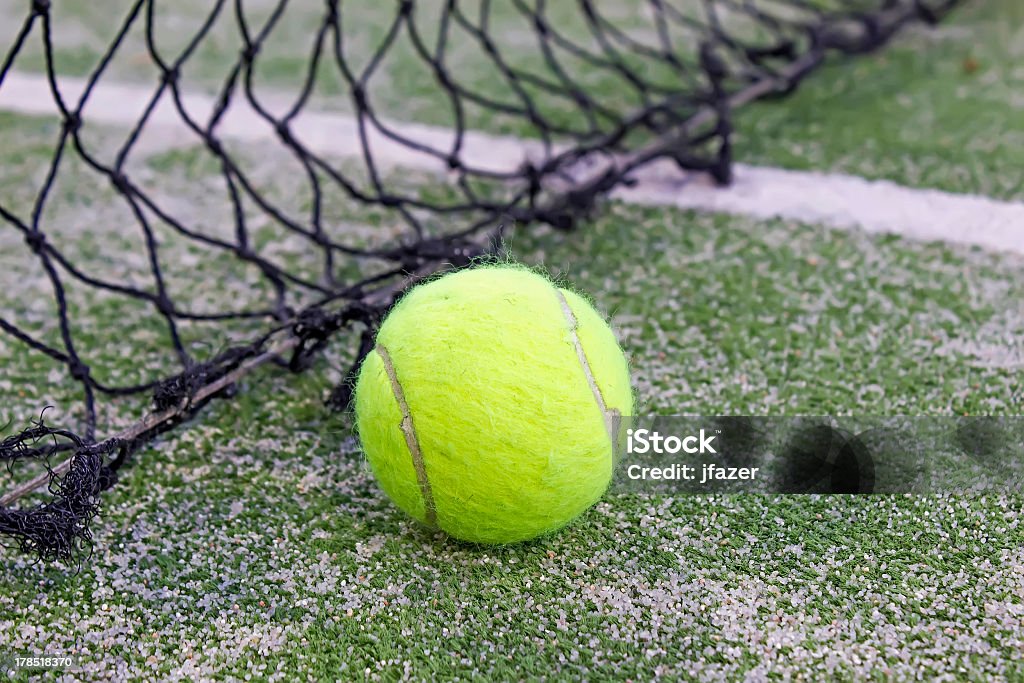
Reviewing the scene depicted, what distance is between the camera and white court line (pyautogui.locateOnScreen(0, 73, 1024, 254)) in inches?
82.8

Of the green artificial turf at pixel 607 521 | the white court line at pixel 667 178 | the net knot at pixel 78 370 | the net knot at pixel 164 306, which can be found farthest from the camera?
the white court line at pixel 667 178

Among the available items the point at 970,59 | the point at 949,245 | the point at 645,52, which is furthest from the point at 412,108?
the point at 970,59

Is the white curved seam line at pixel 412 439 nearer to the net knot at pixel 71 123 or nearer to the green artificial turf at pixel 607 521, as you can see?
the green artificial turf at pixel 607 521

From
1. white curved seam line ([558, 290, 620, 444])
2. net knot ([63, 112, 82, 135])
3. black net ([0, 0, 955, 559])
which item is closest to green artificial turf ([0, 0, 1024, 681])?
black net ([0, 0, 955, 559])

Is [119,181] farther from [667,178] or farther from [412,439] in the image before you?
[667,178]

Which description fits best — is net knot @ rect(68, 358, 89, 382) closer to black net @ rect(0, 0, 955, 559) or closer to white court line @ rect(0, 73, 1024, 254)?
black net @ rect(0, 0, 955, 559)

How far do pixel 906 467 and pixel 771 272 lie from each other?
0.60 metres

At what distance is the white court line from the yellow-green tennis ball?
973mm

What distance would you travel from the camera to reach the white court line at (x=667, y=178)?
2104 millimetres

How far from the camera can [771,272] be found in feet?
6.44

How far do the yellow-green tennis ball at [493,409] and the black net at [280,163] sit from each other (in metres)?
0.27

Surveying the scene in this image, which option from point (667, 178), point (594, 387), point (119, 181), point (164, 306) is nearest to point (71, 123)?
point (119, 181)

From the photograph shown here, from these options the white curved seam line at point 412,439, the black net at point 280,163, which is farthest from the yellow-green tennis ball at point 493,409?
the black net at point 280,163

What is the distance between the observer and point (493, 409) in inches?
46.8
